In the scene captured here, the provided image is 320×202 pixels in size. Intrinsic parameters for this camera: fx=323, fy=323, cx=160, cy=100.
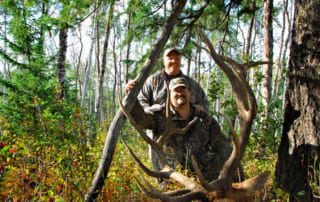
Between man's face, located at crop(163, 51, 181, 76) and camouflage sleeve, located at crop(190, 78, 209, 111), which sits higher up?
man's face, located at crop(163, 51, 181, 76)

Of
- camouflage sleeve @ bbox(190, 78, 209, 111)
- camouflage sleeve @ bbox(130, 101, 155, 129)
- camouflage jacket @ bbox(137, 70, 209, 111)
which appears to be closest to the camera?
camouflage sleeve @ bbox(130, 101, 155, 129)

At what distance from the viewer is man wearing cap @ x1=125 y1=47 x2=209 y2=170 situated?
15.6 ft

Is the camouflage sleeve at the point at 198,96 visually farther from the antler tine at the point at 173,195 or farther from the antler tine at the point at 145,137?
the antler tine at the point at 173,195

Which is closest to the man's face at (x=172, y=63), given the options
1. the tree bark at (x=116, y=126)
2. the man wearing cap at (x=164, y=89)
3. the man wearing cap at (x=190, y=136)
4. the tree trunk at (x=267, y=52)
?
the man wearing cap at (x=164, y=89)

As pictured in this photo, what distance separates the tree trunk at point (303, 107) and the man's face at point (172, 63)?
75.2 inches

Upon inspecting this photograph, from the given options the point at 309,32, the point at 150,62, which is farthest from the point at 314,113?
the point at 150,62

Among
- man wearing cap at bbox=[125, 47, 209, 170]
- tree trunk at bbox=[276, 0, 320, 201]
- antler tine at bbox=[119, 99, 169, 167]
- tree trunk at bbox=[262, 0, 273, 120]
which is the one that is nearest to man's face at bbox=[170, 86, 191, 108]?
man wearing cap at bbox=[125, 47, 209, 170]

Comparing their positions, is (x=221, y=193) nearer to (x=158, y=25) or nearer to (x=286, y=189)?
(x=286, y=189)

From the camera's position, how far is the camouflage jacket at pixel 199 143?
14.9ft

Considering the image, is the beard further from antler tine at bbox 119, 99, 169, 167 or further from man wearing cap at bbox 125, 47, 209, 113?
antler tine at bbox 119, 99, 169, 167

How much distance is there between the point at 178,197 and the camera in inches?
100

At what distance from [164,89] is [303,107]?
89.8 inches

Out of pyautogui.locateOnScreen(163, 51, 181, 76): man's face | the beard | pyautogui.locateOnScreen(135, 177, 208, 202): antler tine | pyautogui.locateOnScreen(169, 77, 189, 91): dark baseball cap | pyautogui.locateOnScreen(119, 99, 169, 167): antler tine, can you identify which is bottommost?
pyautogui.locateOnScreen(135, 177, 208, 202): antler tine

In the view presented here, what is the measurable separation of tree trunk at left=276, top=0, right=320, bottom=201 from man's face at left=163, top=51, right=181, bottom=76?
191 centimetres
